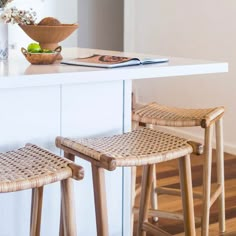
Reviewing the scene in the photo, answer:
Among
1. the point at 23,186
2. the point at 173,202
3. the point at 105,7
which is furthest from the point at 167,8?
the point at 23,186

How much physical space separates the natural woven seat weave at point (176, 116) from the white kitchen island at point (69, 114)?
0.19 m

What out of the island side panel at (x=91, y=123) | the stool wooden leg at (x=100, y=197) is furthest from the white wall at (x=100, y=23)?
the stool wooden leg at (x=100, y=197)

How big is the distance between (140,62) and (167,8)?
2731 mm

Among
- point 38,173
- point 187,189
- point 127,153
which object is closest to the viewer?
point 38,173

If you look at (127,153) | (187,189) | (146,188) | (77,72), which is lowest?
(146,188)

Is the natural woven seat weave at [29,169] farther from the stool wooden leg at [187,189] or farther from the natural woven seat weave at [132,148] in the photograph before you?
the stool wooden leg at [187,189]

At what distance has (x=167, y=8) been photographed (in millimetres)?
4652

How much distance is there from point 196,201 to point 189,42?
1711mm

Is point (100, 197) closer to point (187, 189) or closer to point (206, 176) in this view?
point (187, 189)

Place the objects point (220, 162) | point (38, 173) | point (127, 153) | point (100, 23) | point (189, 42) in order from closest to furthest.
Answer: point (38, 173) → point (127, 153) → point (220, 162) → point (189, 42) → point (100, 23)

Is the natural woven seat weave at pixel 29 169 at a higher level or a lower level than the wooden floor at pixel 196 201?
higher

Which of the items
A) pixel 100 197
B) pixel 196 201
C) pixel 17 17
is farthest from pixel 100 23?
pixel 100 197

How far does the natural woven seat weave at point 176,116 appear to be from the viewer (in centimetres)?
226

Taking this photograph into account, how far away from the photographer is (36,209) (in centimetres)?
176
